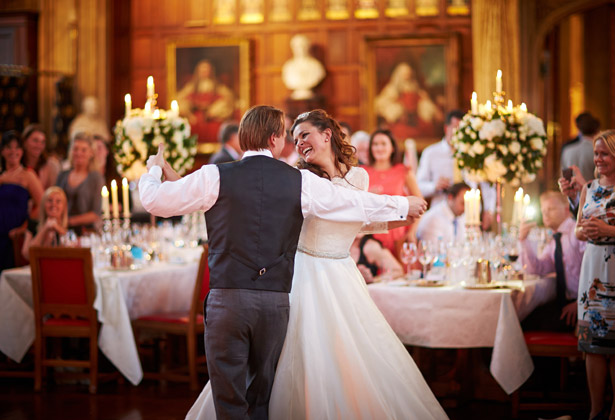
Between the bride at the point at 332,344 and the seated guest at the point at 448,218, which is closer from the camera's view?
the bride at the point at 332,344

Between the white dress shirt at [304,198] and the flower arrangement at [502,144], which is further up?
the flower arrangement at [502,144]

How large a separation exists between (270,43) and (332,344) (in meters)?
8.60

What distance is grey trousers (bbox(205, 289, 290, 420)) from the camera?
3477mm

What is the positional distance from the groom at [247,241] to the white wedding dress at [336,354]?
140 mm

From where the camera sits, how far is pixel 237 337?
3498 millimetres

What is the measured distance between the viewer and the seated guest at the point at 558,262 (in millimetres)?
5395

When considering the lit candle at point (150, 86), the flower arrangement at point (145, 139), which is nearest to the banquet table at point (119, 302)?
the flower arrangement at point (145, 139)

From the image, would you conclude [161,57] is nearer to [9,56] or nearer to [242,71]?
[242,71]

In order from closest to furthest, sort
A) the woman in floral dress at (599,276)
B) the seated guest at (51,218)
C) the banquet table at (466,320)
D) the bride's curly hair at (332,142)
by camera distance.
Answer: the bride's curly hair at (332,142), the woman in floral dress at (599,276), the banquet table at (466,320), the seated guest at (51,218)

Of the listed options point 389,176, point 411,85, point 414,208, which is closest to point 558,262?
point 389,176

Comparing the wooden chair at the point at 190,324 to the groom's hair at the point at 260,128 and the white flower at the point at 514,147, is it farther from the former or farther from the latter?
the groom's hair at the point at 260,128

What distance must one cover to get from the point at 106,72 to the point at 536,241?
7745 mm

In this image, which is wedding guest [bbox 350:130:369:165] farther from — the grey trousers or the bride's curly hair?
the grey trousers

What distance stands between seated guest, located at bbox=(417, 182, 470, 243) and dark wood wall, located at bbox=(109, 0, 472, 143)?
4904mm
